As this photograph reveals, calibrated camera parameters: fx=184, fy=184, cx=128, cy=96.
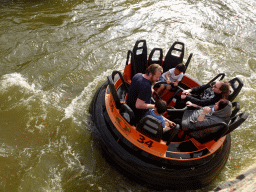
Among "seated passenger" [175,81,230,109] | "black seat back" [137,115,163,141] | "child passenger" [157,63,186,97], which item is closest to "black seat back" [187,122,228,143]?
"seated passenger" [175,81,230,109]

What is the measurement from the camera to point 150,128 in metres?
2.84

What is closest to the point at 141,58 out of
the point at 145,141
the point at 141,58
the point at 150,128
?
the point at 141,58

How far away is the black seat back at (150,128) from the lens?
8.81 ft

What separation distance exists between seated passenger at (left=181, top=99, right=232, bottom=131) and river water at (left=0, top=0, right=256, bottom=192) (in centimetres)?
126

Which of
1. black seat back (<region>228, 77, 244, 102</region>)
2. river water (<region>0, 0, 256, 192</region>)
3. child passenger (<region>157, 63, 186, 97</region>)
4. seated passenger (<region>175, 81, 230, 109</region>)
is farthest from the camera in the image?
child passenger (<region>157, 63, 186, 97</region>)

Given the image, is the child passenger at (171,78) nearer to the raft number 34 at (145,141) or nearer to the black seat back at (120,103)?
the black seat back at (120,103)

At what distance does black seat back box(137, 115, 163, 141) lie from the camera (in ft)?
8.81

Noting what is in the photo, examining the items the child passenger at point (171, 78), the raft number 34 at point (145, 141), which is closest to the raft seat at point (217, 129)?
the raft number 34 at point (145, 141)

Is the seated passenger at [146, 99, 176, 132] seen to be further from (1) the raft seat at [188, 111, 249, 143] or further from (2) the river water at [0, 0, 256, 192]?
(2) the river water at [0, 0, 256, 192]

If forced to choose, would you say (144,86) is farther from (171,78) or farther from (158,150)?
(171,78)

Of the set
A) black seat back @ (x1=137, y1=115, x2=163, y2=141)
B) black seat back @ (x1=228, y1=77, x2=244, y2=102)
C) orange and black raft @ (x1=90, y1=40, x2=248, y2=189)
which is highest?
black seat back @ (x1=228, y1=77, x2=244, y2=102)

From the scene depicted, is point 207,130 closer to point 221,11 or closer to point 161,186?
point 161,186

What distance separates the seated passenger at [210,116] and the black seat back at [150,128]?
60 centimetres

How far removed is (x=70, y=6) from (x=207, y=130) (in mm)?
7423
